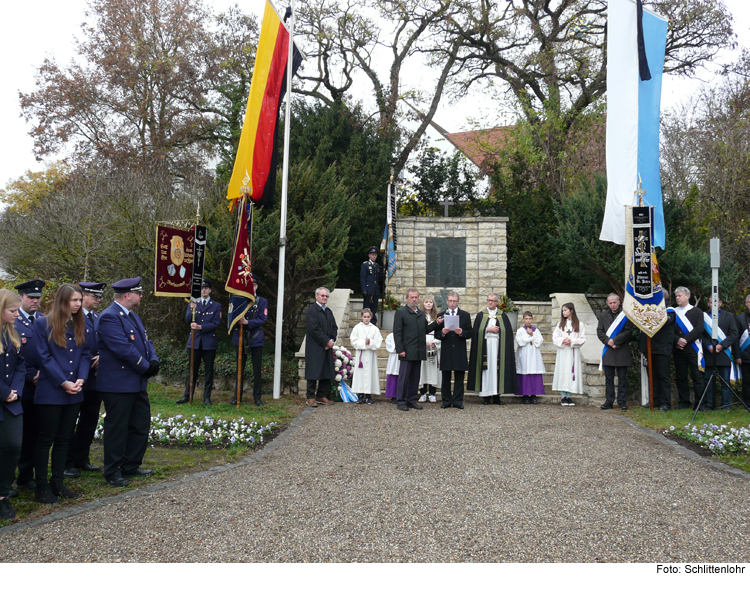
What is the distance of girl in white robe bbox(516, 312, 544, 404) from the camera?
9523 mm

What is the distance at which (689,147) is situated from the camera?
17.0 m

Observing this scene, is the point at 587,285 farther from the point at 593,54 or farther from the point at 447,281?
the point at 593,54

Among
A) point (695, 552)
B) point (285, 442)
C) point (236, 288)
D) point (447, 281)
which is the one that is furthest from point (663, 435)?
point (447, 281)

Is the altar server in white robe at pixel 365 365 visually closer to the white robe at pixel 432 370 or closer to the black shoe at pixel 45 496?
the white robe at pixel 432 370

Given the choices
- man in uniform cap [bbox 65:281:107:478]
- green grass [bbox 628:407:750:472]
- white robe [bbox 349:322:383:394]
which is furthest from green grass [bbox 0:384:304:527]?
green grass [bbox 628:407:750:472]

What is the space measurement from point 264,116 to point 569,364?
6.55 metres

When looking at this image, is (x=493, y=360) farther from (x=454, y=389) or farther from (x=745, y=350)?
(x=745, y=350)

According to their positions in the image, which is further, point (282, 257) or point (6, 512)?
point (282, 257)

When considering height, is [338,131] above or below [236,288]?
above

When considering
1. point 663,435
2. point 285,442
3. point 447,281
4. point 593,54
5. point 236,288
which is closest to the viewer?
point 285,442

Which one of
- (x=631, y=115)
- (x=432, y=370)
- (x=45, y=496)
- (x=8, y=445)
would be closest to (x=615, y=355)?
(x=432, y=370)

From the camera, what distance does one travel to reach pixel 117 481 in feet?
16.1

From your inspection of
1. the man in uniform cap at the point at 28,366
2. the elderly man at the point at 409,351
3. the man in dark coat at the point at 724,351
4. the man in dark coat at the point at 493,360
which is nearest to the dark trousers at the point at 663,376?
the man in dark coat at the point at 724,351

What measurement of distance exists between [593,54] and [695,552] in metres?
18.1
